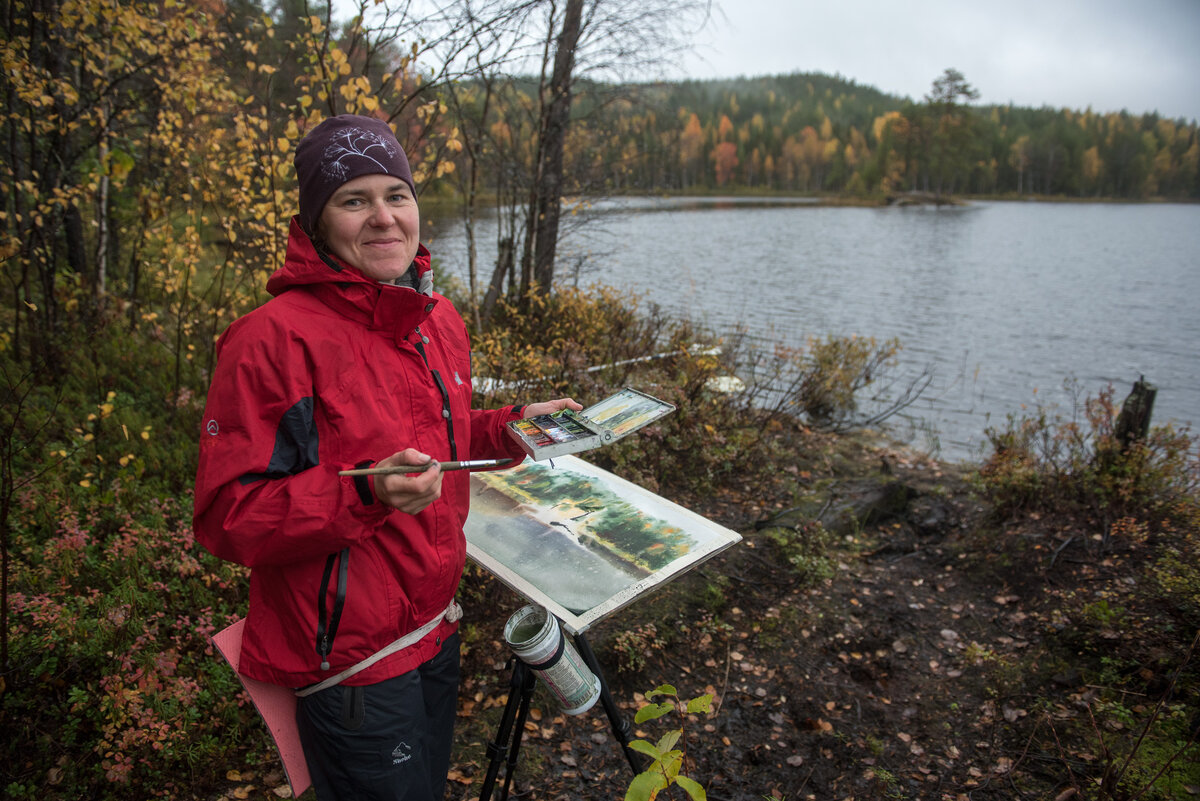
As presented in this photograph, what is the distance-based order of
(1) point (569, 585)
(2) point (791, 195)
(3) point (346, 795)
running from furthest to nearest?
(2) point (791, 195) → (1) point (569, 585) → (3) point (346, 795)

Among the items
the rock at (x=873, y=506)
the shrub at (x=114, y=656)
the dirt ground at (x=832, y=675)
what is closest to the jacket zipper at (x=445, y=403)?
the dirt ground at (x=832, y=675)

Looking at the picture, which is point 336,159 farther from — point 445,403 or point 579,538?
point 579,538

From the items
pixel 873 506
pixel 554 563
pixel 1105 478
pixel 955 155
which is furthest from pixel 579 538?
pixel 955 155

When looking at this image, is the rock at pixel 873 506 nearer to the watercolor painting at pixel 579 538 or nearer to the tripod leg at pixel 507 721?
the watercolor painting at pixel 579 538

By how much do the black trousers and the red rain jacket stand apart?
64 mm

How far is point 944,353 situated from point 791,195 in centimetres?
7372

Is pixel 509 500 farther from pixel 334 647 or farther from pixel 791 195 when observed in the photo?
pixel 791 195

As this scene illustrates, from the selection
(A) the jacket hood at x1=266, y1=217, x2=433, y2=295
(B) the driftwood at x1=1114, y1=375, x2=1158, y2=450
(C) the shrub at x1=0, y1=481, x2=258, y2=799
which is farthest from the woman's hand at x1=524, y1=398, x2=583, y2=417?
(B) the driftwood at x1=1114, y1=375, x2=1158, y2=450

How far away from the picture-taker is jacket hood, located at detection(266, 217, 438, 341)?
5.12 feet

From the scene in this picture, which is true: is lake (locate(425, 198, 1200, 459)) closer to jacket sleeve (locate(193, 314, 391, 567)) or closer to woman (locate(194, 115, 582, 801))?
woman (locate(194, 115, 582, 801))

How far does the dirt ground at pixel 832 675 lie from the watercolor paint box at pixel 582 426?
4.12 feet

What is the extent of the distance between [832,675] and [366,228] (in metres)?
3.60

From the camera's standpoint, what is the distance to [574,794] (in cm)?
299

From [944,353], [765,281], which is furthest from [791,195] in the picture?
[944,353]
